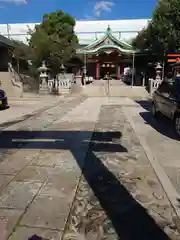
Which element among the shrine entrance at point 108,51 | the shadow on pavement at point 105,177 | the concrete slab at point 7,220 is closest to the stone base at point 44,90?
the shrine entrance at point 108,51

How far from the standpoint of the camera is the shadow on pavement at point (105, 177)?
263 centimetres

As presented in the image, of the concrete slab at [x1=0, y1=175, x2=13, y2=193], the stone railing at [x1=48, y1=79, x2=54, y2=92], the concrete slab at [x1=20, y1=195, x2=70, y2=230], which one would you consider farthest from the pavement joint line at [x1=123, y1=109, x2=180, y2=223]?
the stone railing at [x1=48, y1=79, x2=54, y2=92]

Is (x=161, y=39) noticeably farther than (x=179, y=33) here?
Yes

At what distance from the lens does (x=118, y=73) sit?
34125 mm

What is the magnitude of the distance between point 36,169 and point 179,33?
59.3 feet

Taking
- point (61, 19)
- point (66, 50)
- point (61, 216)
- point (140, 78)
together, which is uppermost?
point (61, 19)

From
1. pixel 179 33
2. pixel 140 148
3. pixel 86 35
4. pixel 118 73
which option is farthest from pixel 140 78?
pixel 140 148

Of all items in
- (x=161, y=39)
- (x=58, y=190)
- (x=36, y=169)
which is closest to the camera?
(x=58, y=190)

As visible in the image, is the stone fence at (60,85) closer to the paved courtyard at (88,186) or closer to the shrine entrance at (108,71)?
the paved courtyard at (88,186)

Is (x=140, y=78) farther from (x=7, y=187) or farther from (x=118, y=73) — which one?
(x=7, y=187)

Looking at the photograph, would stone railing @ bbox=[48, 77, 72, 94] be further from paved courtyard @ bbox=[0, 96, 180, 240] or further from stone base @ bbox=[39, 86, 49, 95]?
paved courtyard @ bbox=[0, 96, 180, 240]

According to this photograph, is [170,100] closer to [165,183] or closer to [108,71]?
[165,183]

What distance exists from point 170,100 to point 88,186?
4.74 meters

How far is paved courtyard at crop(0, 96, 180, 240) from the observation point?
263 cm
